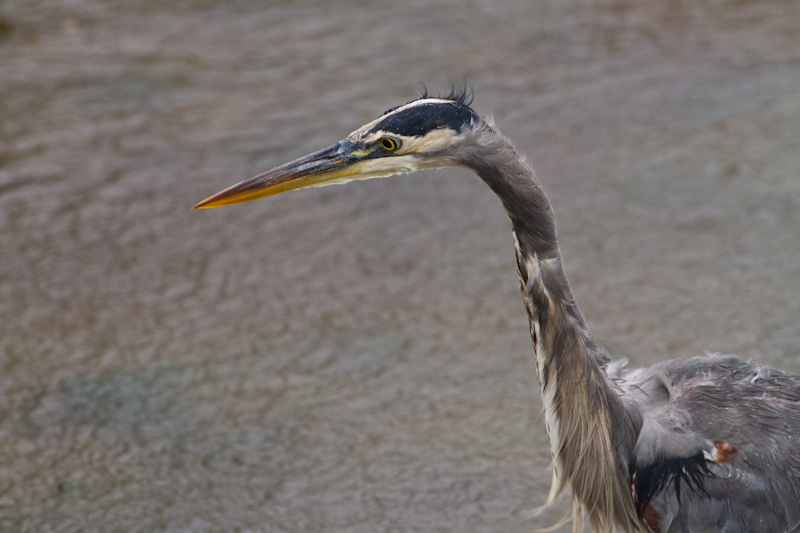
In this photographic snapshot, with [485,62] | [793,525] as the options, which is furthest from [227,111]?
[793,525]

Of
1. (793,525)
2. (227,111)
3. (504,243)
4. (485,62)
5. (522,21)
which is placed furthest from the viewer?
(522,21)

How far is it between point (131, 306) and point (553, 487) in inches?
80.7

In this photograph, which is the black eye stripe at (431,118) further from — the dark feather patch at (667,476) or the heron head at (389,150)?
the dark feather patch at (667,476)

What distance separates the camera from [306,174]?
8.66 ft

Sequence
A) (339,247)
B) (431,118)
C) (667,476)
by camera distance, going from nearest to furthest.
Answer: (431,118) → (667,476) → (339,247)

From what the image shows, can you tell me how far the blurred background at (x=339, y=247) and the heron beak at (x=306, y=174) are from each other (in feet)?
3.57

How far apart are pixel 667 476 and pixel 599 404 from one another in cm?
25

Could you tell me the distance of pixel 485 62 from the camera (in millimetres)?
6008

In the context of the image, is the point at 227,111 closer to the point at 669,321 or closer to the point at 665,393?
the point at 669,321

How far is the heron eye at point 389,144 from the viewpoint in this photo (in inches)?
99.5

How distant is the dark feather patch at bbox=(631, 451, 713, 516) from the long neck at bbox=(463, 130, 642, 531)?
0.16ft

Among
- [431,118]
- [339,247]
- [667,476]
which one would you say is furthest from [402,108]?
[339,247]

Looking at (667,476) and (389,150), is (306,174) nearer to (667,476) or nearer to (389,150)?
(389,150)

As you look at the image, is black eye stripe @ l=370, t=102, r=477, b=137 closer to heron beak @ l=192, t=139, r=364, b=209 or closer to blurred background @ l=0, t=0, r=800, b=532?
heron beak @ l=192, t=139, r=364, b=209
